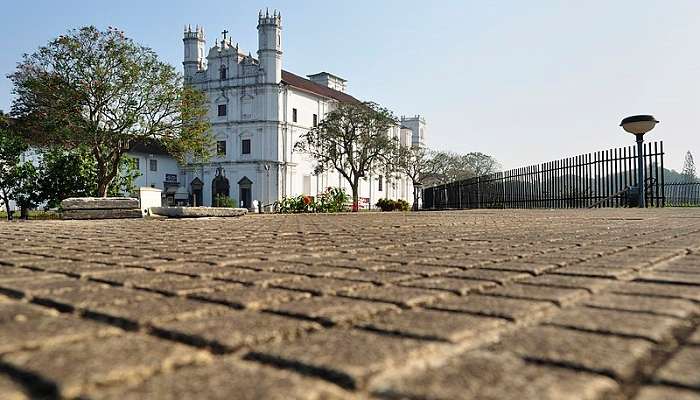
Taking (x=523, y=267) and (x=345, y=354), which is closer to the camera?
(x=345, y=354)

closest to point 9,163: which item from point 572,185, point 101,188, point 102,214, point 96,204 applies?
point 101,188

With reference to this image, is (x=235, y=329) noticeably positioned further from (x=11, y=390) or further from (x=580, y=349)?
(x=580, y=349)

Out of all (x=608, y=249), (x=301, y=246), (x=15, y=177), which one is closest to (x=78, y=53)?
(x=15, y=177)

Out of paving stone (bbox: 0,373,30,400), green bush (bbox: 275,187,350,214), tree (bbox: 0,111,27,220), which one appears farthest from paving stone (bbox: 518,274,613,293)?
tree (bbox: 0,111,27,220)

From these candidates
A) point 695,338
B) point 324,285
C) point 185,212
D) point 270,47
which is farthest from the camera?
point 270,47

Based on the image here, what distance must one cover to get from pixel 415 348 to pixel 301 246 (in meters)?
2.99

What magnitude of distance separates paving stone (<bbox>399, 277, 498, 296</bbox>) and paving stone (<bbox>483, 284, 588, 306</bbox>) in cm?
7

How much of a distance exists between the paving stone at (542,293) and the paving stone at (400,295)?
0.22 metres

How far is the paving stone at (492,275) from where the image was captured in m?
2.40

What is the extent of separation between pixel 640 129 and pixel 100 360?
17.1 metres

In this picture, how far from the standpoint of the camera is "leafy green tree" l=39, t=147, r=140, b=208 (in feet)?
75.2

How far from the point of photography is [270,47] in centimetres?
5519

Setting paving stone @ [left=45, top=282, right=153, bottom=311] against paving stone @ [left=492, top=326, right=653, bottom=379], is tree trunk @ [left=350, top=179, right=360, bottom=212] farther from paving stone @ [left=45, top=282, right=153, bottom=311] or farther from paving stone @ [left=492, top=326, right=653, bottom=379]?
paving stone @ [left=492, top=326, right=653, bottom=379]

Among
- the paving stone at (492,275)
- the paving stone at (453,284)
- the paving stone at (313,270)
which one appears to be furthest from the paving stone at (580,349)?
the paving stone at (313,270)
